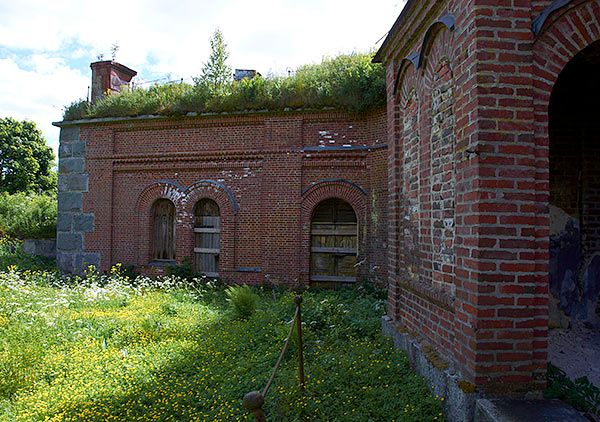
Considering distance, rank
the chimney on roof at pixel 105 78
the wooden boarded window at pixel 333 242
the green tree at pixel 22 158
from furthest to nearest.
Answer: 1. the green tree at pixel 22 158
2. the chimney on roof at pixel 105 78
3. the wooden boarded window at pixel 333 242

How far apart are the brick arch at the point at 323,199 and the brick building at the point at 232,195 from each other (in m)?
0.03

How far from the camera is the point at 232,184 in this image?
485 inches

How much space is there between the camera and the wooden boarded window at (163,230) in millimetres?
13359

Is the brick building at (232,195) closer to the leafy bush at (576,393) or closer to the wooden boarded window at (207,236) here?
the wooden boarded window at (207,236)

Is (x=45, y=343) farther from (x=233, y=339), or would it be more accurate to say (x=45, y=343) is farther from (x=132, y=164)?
(x=132, y=164)

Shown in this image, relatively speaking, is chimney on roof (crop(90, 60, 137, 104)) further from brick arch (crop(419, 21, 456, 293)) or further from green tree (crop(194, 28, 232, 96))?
brick arch (crop(419, 21, 456, 293))

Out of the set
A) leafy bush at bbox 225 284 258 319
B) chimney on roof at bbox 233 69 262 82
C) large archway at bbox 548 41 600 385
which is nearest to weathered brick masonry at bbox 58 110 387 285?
leafy bush at bbox 225 284 258 319

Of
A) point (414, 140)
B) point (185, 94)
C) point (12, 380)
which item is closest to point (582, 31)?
point (414, 140)

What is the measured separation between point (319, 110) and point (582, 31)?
835 centimetres

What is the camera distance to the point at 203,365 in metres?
6.29

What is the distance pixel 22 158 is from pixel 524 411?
3570 cm

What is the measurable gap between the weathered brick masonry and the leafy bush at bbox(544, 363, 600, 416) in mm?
6886

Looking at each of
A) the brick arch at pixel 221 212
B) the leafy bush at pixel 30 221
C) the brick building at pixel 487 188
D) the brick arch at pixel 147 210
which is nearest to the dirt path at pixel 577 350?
the brick building at pixel 487 188

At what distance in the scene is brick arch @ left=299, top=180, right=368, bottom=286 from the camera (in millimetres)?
11141
